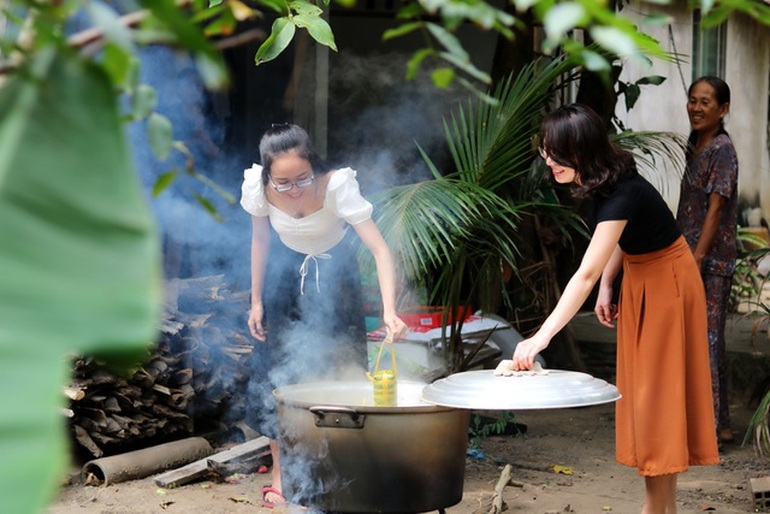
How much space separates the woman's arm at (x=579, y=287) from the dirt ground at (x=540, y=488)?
4.84 feet

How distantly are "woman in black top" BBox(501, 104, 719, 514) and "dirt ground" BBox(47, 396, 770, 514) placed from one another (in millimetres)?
910

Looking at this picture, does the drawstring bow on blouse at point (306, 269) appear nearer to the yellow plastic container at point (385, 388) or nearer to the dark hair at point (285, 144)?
the dark hair at point (285, 144)

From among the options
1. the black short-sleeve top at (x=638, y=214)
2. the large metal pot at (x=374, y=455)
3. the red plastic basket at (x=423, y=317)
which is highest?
the black short-sleeve top at (x=638, y=214)

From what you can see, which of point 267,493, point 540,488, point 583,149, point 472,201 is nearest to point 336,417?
point 583,149

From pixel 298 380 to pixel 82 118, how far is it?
4.30 m

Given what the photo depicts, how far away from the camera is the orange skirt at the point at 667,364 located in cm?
395

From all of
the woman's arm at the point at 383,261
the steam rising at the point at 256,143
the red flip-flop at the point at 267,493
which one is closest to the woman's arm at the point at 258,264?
the steam rising at the point at 256,143

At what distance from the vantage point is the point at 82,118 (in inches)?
32.3

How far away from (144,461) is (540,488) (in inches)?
77.7

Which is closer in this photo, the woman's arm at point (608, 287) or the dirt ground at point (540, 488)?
the woman's arm at point (608, 287)

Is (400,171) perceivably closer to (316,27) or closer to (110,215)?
(316,27)

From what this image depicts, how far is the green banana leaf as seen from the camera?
69 centimetres

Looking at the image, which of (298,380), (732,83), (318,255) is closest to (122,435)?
(298,380)

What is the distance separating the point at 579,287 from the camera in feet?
11.8
